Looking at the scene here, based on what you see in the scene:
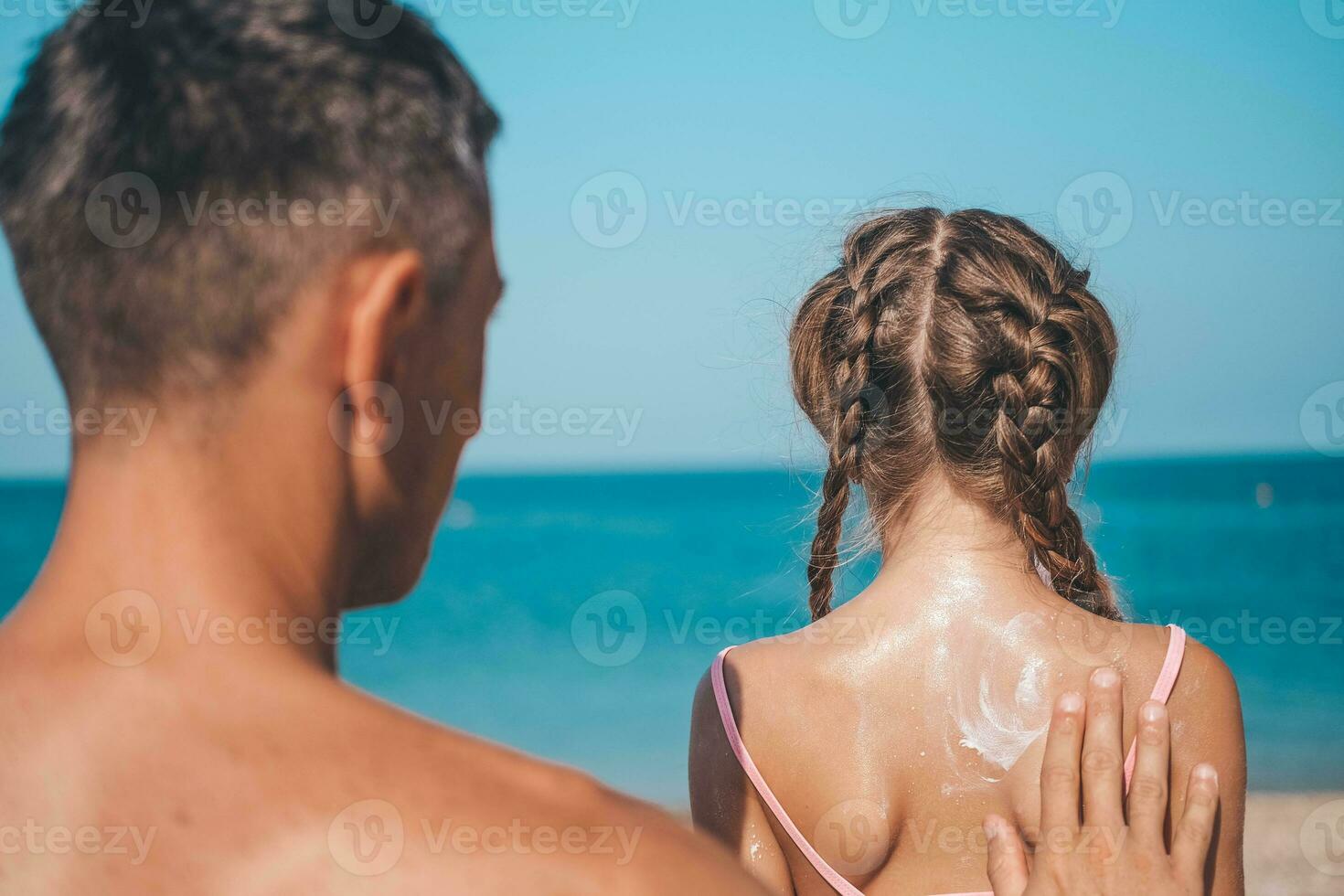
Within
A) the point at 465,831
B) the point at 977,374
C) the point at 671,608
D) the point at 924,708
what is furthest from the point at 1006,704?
the point at 671,608

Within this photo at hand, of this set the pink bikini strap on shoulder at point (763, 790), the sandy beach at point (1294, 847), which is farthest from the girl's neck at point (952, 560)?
the sandy beach at point (1294, 847)

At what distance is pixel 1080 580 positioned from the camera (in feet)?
8.79

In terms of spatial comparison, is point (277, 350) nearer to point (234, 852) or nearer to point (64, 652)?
point (64, 652)

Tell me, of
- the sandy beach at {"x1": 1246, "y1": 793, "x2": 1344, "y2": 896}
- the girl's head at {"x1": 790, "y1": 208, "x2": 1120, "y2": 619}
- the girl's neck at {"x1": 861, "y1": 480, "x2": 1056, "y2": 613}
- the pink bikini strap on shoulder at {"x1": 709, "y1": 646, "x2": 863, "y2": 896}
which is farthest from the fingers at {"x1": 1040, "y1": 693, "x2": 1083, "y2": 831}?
the sandy beach at {"x1": 1246, "y1": 793, "x2": 1344, "y2": 896}

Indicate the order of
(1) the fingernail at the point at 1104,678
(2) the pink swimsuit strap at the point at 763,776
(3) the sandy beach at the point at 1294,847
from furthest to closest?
(3) the sandy beach at the point at 1294,847
(2) the pink swimsuit strap at the point at 763,776
(1) the fingernail at the point at 1104,678

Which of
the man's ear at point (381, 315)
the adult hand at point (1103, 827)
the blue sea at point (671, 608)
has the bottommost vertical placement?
the blue sea at point (671, 608)

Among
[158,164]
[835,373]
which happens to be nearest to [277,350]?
[158,164]

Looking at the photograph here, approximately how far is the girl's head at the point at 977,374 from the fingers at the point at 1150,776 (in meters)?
0.55

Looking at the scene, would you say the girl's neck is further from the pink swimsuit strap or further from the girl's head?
the pink swimsuit strap

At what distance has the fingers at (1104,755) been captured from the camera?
1749 mm

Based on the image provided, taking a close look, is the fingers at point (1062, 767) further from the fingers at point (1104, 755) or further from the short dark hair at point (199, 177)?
the short dark hair at point (199, 177)

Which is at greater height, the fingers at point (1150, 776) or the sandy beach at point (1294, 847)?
the fingers at point (1150, 776)

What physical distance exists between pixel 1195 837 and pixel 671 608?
3093 centimetres

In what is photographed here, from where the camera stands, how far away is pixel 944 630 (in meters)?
2.40
